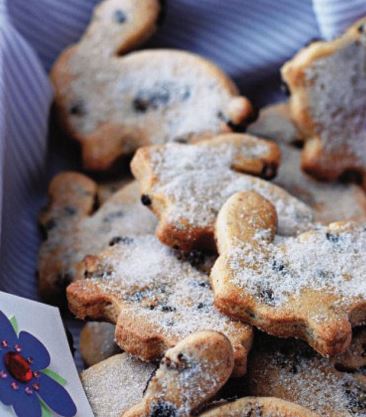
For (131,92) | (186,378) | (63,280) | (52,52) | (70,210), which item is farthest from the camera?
(52,52)

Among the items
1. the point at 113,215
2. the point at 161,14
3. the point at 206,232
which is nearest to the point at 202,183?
the point at 206,232

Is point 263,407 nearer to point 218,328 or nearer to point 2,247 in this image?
point 218,328

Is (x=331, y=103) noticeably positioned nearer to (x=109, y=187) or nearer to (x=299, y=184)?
(x=299, y=184)

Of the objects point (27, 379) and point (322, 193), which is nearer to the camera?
point (27, 379)

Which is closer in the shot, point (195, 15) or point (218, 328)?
point (218, 328)

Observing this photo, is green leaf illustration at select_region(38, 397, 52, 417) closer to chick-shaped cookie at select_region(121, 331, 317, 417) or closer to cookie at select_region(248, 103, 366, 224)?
chick-shaped cookie at select_region(121, 331, 317, 417)

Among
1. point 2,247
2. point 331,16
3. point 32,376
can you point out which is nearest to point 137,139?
point 2,247
